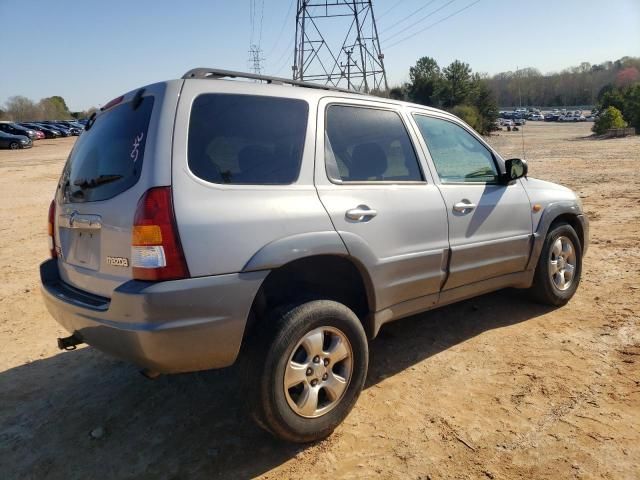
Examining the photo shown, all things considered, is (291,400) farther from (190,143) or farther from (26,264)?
(26,264)

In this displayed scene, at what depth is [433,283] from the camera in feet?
11.2

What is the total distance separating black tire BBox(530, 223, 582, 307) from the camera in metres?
4.32

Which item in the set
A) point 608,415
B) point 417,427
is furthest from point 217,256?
point 608,415

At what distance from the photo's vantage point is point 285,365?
2502 millimetres

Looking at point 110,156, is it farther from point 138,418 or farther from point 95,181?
point 138,418

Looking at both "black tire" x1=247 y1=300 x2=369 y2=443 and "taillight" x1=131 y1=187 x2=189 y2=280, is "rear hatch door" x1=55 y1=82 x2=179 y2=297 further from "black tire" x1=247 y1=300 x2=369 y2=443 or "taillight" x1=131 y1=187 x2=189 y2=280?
"black tire" x1=247 y1=300 x2=369 y2=443

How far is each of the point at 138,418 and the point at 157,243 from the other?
4.67ft

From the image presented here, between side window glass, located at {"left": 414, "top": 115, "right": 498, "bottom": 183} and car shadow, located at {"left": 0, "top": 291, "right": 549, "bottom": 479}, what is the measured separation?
4.35 ft

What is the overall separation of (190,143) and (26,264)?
536 cm

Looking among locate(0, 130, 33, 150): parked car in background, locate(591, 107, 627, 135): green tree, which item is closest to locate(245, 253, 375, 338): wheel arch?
locate(591, 107, 627, 135): green tree

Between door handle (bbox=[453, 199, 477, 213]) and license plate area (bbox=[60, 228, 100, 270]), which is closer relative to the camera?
license plate area (bbox=[60, 228, 100, 270])

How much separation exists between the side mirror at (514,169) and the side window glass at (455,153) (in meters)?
0.10


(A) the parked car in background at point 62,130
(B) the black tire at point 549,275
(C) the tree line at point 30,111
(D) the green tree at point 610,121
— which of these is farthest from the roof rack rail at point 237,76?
(C) the tree line at point 30,111

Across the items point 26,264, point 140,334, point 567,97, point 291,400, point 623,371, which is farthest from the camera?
point 567,97
